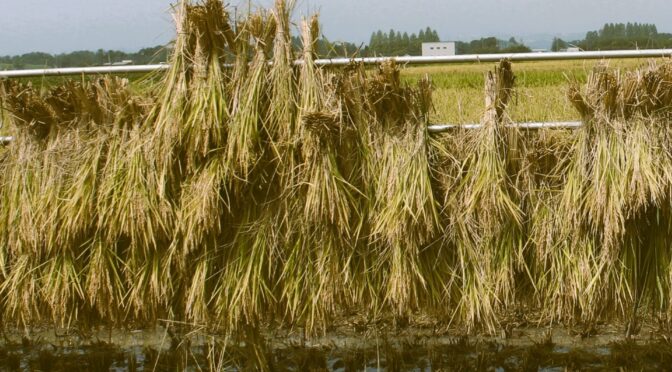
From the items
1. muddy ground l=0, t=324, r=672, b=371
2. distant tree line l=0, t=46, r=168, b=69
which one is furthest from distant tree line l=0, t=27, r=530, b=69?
muddy ground l=0, t=324, r=672, b=371

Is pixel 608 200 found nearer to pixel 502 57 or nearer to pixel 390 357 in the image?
pixel 502 57

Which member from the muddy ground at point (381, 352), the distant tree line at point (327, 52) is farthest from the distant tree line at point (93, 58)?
the muddy ground at point (381, 352)

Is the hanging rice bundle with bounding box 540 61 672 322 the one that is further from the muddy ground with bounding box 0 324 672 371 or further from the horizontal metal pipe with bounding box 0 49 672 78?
the muddy ground with bounding box 0 324 672 371

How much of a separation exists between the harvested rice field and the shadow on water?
71 cm

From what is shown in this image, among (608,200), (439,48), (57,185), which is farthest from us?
(439,48)

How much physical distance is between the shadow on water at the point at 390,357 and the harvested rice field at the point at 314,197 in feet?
2.32

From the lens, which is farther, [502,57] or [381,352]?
[381,352]

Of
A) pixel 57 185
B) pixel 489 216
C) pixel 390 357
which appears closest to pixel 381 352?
pixel 390 357

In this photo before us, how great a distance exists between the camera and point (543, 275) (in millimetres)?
4219

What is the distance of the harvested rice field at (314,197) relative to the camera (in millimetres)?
4113

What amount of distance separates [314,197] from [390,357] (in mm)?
1302

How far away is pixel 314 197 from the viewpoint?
409cm

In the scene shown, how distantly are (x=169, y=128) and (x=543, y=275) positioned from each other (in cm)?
177

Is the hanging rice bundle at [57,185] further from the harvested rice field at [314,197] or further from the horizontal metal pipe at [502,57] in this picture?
the horizontal metal pipe at [502,57]
